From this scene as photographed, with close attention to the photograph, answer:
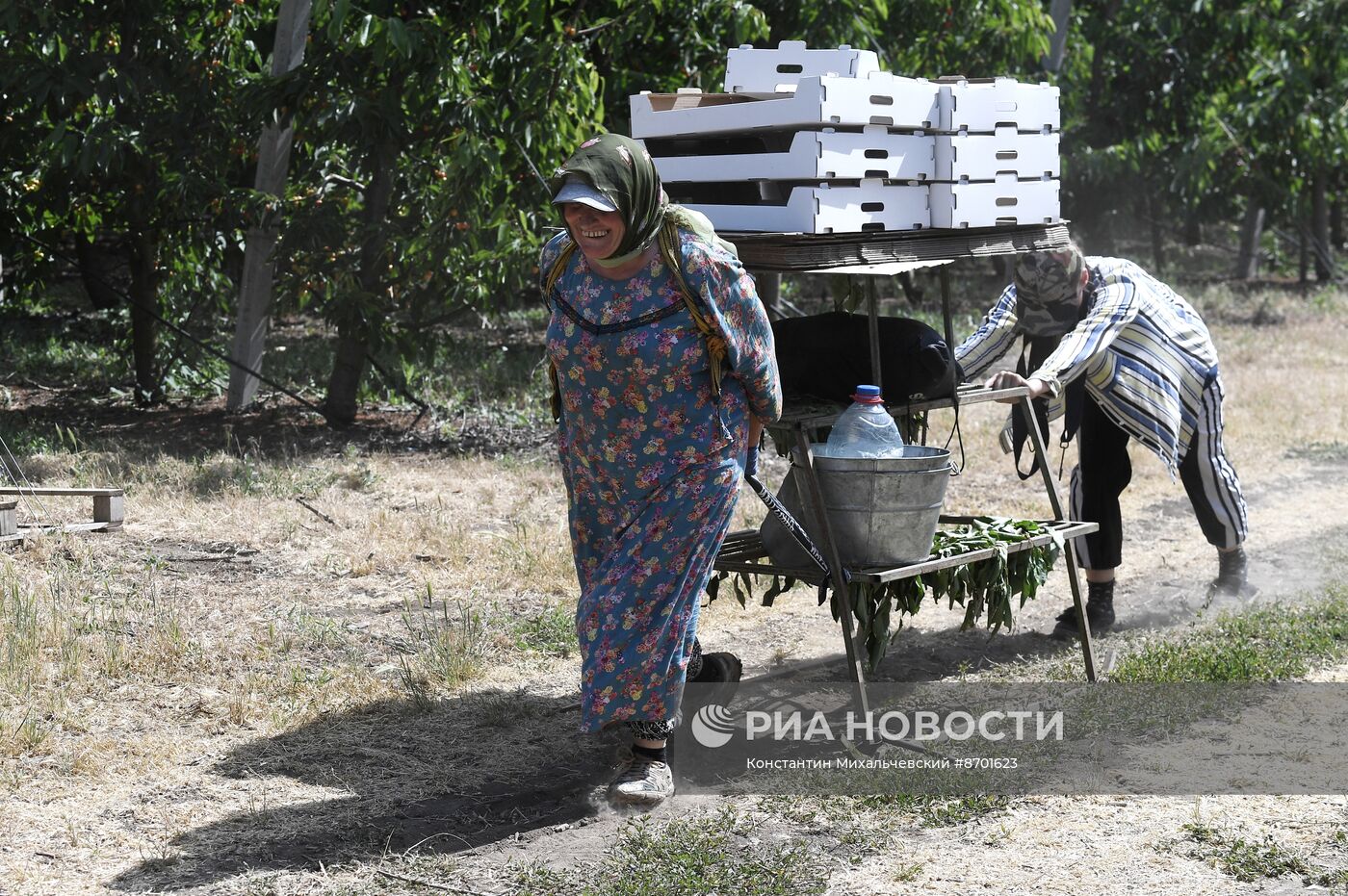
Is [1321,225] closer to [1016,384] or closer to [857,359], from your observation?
[1016,384]

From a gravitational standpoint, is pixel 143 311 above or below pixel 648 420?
above

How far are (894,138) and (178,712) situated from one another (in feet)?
9.72

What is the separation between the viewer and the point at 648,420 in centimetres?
394

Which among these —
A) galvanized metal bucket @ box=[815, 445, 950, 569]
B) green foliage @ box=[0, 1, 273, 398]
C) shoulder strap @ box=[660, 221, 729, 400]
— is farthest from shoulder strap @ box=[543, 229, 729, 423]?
green foliage @ box=[0, 1, 273, 398]

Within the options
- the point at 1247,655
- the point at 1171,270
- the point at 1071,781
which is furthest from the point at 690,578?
the point at 1171,270

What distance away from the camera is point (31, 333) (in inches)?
511

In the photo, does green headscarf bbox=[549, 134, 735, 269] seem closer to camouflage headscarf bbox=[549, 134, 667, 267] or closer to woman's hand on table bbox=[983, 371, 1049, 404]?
camouflage headscarf bbox=[549, 134, 667, 267]

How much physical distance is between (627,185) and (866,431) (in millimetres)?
1192

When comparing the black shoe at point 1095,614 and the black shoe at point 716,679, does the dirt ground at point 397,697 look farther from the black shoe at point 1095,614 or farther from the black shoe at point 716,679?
the black shoe at point 716,679

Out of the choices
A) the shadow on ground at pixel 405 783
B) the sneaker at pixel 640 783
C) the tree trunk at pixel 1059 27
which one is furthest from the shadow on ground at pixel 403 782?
the tree trunk at pixel 1059 27

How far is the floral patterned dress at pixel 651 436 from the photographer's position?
3.89 m

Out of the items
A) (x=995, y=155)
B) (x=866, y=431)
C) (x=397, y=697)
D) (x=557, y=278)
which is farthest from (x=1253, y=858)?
(x=397, y=697)

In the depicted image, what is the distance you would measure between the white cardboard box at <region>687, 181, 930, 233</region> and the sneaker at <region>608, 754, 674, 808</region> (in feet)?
5.27

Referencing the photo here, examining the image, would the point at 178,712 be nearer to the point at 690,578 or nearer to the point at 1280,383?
the point at 690,578
